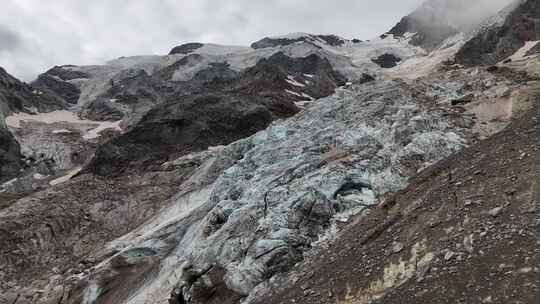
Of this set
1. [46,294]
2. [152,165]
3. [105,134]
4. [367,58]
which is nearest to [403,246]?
[46,294]

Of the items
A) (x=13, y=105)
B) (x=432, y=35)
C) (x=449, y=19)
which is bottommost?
(x=432, y=35)

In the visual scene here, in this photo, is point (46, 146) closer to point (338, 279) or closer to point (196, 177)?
point (196, 177)

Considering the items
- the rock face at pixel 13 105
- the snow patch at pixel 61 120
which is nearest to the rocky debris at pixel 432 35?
the snow patch at pixel 61 120

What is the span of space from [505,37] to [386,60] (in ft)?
219

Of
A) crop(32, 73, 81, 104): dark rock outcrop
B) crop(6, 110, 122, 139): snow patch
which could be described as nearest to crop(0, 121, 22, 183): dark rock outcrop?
crop(6, 110, 122, 139): snow patch

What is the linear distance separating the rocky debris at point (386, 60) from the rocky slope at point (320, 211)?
110m

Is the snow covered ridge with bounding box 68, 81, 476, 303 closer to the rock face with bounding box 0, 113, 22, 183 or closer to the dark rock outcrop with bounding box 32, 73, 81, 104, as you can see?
the rock face with bounding box 0, 113, 22, 183

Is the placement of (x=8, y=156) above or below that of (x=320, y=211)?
above

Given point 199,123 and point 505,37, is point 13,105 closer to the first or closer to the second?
point 199,123

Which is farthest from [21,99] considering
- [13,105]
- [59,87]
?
[59,87]

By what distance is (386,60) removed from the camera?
16088 centimetres

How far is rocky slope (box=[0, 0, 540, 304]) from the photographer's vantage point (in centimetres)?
1462

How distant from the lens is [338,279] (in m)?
15.7

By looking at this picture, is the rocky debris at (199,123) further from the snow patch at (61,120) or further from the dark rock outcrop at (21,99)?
the dark rock outcrop at (21,99)
